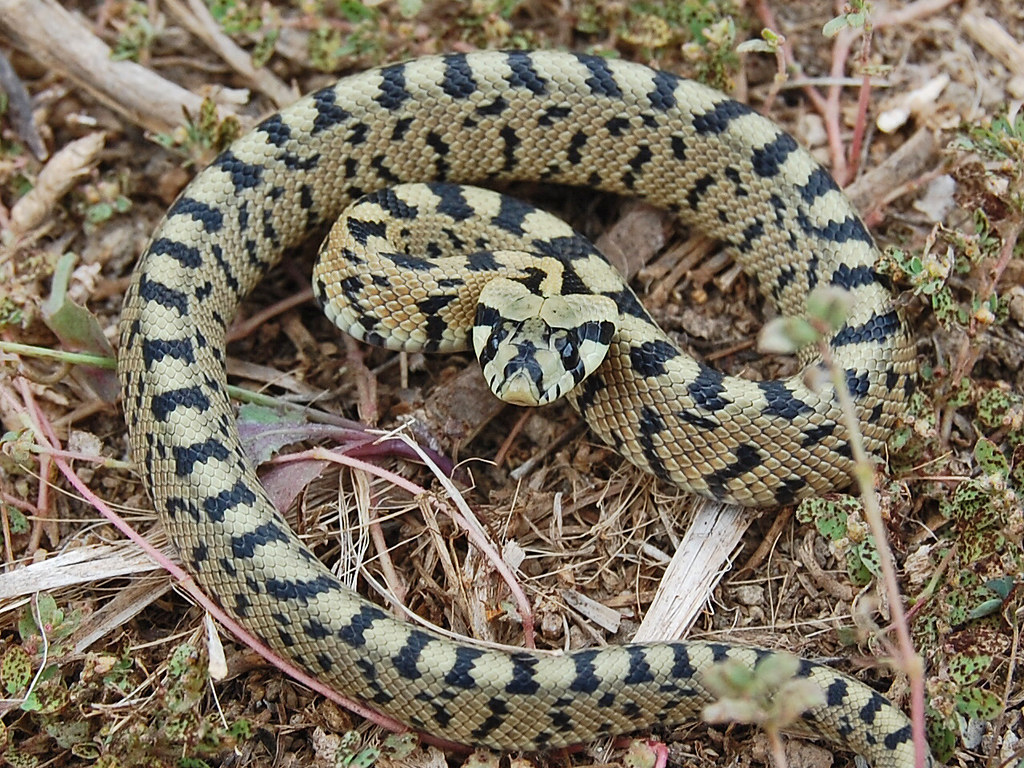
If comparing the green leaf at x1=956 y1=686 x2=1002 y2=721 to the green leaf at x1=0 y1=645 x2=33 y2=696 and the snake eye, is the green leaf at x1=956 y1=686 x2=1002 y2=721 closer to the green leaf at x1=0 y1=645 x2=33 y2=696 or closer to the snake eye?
the snake eye

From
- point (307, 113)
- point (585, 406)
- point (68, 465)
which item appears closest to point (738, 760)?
point (585, 406)

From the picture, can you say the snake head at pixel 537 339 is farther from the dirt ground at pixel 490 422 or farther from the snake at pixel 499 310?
the dirt ground at pixel 490 422

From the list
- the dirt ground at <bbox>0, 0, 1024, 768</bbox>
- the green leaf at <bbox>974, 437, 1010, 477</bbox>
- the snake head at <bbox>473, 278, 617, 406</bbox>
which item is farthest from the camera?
the green leaf at <bbox>974, 437, 1010, 477</bbox>

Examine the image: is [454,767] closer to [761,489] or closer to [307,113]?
[761,489]

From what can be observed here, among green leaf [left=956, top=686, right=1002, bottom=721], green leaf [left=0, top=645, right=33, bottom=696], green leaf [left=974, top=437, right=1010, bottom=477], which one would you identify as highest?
green leaf [left=974, top=437, right=1010, bottom=477]

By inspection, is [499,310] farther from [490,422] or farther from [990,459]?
[990,459]

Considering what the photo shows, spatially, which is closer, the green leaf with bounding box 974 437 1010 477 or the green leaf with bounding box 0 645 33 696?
the green leaf with bounding box 0 645 33 696

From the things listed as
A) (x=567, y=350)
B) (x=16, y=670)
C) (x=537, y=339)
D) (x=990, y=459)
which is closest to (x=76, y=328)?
(x=16, y=670)

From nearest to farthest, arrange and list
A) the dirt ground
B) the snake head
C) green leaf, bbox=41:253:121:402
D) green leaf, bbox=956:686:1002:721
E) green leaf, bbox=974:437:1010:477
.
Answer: green leaf, bbox=956:686:1002:721, the dirt ground, the snake head, green leaf, bbox=974:437:1010:477, green leaf, bbox=41:253:121:402

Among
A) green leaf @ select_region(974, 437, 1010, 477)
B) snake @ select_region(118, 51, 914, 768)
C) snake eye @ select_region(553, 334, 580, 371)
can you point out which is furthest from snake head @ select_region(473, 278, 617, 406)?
green leaf @ select_region(974, 437, 1010, 477)
